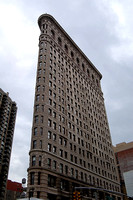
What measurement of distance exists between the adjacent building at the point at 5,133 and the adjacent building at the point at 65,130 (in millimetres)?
50516

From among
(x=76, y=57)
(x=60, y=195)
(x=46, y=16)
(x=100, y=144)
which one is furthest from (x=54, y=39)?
(x=60, y=195)

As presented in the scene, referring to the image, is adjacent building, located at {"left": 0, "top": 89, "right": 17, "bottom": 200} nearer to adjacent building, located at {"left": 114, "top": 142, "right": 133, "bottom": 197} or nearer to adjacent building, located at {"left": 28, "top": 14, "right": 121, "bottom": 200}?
adjacent building, located at {"left": 28, "top": 14, "right": 121, "bottom": 200}

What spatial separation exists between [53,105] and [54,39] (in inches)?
1190

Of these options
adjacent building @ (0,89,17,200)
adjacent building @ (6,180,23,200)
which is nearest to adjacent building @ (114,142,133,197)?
adjacent building @ (0,89,17,200)

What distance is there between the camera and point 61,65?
222 ft

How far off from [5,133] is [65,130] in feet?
202

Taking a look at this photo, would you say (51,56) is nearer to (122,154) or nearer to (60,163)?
(60,163)

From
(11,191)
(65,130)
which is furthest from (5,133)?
(65,130)

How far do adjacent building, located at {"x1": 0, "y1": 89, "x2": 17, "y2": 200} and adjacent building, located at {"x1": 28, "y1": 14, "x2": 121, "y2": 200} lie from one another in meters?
50.5

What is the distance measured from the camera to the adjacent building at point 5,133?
3688 inches

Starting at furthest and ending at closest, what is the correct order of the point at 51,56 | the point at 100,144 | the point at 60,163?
the point at 100,144
the point at 51,56
the point at 60,163

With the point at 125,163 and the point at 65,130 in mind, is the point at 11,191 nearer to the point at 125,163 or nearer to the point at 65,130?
the point at 125,163

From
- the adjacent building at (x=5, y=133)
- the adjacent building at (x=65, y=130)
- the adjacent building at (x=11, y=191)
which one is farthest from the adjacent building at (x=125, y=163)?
the adjacent building at (x=11, y=191)

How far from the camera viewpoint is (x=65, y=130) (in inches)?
2106
